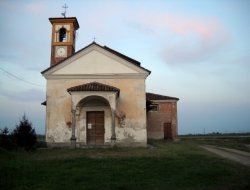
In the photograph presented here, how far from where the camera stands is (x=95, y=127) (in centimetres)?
2195

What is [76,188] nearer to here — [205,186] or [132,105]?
[205,186]

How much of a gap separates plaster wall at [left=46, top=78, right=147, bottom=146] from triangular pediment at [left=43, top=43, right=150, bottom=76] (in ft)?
1.82

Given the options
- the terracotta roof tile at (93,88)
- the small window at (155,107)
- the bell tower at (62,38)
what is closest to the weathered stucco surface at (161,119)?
the small window at (155,107)

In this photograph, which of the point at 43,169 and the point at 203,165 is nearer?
the point at 43,169

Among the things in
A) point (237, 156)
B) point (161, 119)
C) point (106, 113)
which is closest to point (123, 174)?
point (237, 156)

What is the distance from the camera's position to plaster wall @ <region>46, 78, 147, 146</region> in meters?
21.6

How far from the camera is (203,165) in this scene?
12484mm

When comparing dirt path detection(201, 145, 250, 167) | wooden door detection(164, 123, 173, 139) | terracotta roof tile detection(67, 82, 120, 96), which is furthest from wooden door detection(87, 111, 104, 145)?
wooden door detection(164, 123, 173, 139)

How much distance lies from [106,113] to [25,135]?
217 inches

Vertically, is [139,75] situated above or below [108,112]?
above

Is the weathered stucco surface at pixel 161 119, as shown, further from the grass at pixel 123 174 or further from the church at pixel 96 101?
the grass at pixel 123 174

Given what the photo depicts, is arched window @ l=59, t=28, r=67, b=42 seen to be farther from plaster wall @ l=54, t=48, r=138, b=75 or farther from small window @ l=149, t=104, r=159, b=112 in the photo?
small window @ l=149, t=104, r=159, b=112

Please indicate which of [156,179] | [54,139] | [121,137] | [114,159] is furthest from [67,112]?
[156,179]

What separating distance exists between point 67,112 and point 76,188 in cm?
1341
